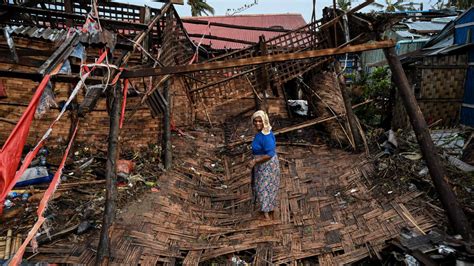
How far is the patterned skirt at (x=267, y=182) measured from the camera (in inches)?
177

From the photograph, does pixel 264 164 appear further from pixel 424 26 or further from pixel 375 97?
pixel 424 26

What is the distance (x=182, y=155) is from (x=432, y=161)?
4541 mm

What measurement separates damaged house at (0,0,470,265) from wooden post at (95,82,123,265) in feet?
0.04

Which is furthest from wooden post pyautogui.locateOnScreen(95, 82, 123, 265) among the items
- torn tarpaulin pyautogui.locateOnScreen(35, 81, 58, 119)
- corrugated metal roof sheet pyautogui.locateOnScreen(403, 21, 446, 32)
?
corrugated metal roof sheet pyautogui.locateOnScreen(403, 21, 446, 32)

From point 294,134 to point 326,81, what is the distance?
1.53 m

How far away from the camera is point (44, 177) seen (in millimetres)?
5219

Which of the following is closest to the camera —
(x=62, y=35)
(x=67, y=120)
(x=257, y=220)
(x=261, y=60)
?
(x=261, y=60)

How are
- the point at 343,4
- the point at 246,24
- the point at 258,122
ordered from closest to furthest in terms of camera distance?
the point at 258,122, the point at 246,24, the point at 343,4

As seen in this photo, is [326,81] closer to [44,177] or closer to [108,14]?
[108,14]

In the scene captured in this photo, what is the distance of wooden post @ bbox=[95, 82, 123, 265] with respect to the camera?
11.2 feet

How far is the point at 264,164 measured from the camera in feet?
14.7

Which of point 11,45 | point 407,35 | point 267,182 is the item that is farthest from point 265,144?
point 407,35

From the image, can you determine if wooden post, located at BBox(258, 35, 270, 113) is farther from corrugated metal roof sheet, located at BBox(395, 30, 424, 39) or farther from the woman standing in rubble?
corrugated metal roof sheet, located at BBox(395, 30, 424, 39)

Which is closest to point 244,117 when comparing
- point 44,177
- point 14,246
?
point 44,177
